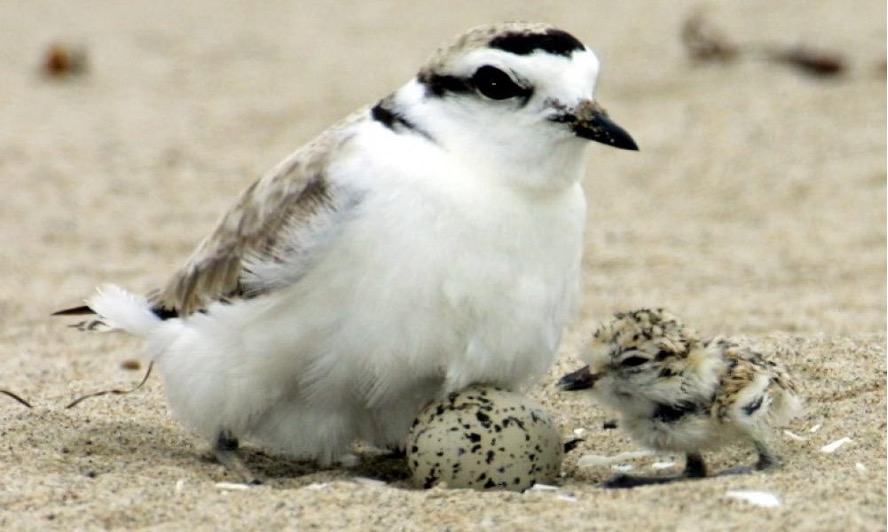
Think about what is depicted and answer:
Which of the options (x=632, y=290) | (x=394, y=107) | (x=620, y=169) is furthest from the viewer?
(x=620, y=169)

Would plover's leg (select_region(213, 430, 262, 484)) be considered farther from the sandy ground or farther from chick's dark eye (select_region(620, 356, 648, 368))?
chick's dark eye (select_region(620, 356, 648, 368))

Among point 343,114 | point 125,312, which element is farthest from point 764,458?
point 343,114

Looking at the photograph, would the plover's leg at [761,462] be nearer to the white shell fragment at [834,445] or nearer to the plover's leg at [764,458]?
the plover's leg at [764,458]

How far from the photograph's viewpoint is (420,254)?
14.7ft

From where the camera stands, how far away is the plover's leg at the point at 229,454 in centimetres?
489

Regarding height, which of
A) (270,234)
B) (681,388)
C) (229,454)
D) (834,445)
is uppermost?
(270,234)

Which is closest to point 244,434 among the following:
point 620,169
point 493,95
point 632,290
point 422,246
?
point 422,246

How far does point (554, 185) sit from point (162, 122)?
7.29 metres

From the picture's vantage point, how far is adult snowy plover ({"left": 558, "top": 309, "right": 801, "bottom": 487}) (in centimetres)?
459

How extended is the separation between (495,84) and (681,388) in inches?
38.1

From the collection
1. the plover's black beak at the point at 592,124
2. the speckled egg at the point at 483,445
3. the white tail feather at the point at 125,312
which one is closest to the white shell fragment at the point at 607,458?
the speckled egg at the point at 483,445

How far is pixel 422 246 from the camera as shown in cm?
449

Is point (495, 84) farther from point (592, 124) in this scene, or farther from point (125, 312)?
point (125, 312)

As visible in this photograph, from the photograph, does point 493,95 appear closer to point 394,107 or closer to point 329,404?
point 394,107
